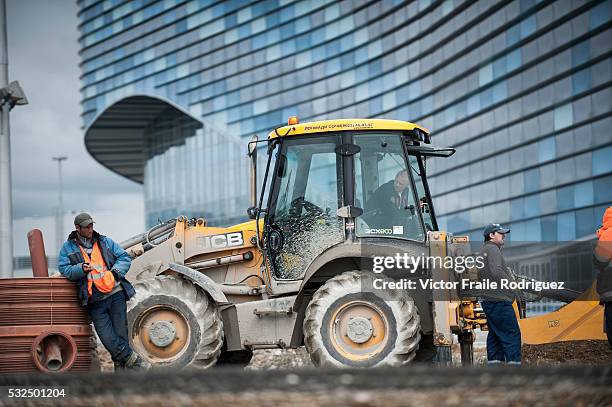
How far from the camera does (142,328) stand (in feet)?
32.7

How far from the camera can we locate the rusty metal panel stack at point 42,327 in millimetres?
8953

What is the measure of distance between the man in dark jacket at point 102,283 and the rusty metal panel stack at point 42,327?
6.6 inches

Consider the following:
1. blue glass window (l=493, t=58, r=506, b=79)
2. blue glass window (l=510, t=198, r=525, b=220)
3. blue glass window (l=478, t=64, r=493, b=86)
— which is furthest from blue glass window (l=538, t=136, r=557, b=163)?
blue glass window (l=478, t=64, r=493, b=86)

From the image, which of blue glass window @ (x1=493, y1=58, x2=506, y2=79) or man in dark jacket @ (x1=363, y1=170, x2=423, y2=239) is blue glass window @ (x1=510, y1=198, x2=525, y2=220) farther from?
man in dark jacket @ (x1=363, y1=170, x2=423, y2=239)

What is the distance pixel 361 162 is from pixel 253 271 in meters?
1.85

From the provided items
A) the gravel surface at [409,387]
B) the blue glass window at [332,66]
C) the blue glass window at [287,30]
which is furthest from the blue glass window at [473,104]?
the gravel surface at [409,387]

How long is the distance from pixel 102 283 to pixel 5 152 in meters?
8.58

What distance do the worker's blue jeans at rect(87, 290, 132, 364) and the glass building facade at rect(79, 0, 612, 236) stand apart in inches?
1192

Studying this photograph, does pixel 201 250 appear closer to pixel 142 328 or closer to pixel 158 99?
pixel 142 328

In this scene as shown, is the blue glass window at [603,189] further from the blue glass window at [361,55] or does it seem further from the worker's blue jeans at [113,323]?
the worker's blue jeans at [113,323]

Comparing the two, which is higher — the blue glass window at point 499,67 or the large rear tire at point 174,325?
the blue glass window at point 499,67

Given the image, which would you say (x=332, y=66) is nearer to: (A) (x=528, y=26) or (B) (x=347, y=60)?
(B) (x=347, y=60)

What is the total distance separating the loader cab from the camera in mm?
9695

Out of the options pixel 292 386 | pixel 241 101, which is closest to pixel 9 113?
pixel 292 386
